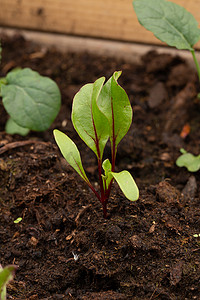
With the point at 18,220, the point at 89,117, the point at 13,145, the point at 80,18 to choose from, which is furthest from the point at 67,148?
the point at 80,18

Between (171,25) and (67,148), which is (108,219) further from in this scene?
(171,25)

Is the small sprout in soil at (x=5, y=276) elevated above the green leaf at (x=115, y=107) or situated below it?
below

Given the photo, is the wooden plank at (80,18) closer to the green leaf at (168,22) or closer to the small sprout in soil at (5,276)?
the green leaf at (168,22)

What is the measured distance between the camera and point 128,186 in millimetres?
1024

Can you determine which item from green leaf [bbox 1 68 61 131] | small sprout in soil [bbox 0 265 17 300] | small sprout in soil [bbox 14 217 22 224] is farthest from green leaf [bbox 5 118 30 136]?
small sprout in soil [bbox 0 265 17 300]

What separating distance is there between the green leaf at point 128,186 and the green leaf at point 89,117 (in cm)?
16

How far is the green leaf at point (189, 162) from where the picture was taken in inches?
63.7

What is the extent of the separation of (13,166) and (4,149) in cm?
10

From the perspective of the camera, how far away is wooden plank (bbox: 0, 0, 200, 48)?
85.8 inches

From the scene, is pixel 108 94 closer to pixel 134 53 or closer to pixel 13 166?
pixel 13 166

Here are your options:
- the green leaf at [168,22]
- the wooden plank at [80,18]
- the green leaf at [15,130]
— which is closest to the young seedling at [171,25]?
the green leaf at [168,22]

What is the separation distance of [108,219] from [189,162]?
517 millimetres

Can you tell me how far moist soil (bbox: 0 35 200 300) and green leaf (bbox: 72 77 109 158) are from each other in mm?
259

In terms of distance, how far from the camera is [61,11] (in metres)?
2.29
